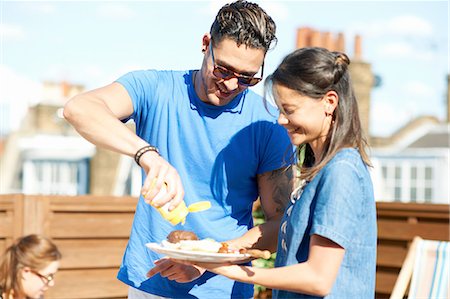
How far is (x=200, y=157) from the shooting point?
2729 mm

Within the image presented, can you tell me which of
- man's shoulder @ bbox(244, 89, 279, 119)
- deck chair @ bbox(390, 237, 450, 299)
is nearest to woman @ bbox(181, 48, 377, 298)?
man's shoulder @ bbox(244, 89, 279, 119)

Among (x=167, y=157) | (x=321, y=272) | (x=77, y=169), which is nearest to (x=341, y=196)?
(x=321, y=272)

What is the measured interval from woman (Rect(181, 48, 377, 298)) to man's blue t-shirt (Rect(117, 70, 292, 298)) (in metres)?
0.42

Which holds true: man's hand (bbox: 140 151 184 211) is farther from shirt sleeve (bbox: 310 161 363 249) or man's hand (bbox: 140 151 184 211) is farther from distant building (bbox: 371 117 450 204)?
distant building (bbox: 371 117 450 204)

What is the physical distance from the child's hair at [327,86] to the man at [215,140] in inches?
13.4

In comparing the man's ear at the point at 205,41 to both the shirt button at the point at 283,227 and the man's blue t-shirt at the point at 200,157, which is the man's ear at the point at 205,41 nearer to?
the man's blue t-shirt at the point at 200,157

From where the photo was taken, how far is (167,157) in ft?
9.00

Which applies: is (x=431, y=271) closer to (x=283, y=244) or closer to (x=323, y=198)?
(x=283, y=244)

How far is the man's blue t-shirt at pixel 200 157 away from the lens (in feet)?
8.94

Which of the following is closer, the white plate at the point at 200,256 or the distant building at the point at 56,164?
the white plate at the point at 200,256

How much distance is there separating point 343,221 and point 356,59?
63.4 ft

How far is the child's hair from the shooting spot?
7.42 feet

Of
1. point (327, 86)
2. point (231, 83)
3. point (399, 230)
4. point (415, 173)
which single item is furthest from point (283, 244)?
point (415, 173)

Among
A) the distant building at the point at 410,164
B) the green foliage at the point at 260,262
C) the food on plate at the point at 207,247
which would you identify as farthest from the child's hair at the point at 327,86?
the distant building at the point at 410,164
